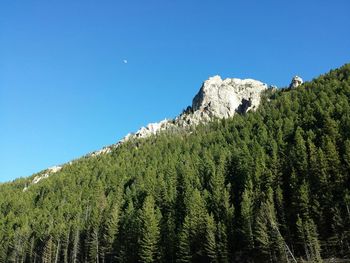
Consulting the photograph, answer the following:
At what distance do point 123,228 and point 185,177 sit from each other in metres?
24.2

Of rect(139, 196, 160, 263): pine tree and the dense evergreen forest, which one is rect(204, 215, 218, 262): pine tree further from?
rect(139, 196, 160, 263): pine tree

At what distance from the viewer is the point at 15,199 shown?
173 metres

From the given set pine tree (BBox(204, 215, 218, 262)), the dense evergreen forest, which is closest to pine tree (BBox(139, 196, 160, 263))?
the dense evergreen forest

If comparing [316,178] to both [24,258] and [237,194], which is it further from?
[24,258]

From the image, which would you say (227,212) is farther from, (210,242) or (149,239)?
(149,239)

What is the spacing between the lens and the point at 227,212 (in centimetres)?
7900

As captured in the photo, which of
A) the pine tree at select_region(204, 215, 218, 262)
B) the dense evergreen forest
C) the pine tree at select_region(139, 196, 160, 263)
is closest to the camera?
the dense evergreen forest

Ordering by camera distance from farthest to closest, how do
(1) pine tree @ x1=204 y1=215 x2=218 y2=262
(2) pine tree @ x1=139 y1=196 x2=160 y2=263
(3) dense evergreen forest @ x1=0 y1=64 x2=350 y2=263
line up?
(2) pine tree @ x1=139 y1=196 x2=160 y2=263 → (1) pine tree @ x1=204 y1=215 x2=218 y2=262 → (3) dense evergreen forest @ x1=0 y1=64 x2=350 y2=263

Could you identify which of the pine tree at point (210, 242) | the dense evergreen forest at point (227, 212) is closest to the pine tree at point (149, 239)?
the dense evergreen forest at point (227, 212)

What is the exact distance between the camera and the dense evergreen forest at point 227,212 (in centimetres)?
7062

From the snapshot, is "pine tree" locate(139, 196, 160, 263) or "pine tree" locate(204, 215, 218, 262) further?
"pine tree" locate(139, 196, 160, 263)

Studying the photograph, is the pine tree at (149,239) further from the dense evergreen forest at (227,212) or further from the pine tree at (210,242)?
the pine tree at (210,242)

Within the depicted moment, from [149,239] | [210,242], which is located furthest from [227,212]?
[149,239]

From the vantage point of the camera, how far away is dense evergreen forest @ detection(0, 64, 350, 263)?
232ft
